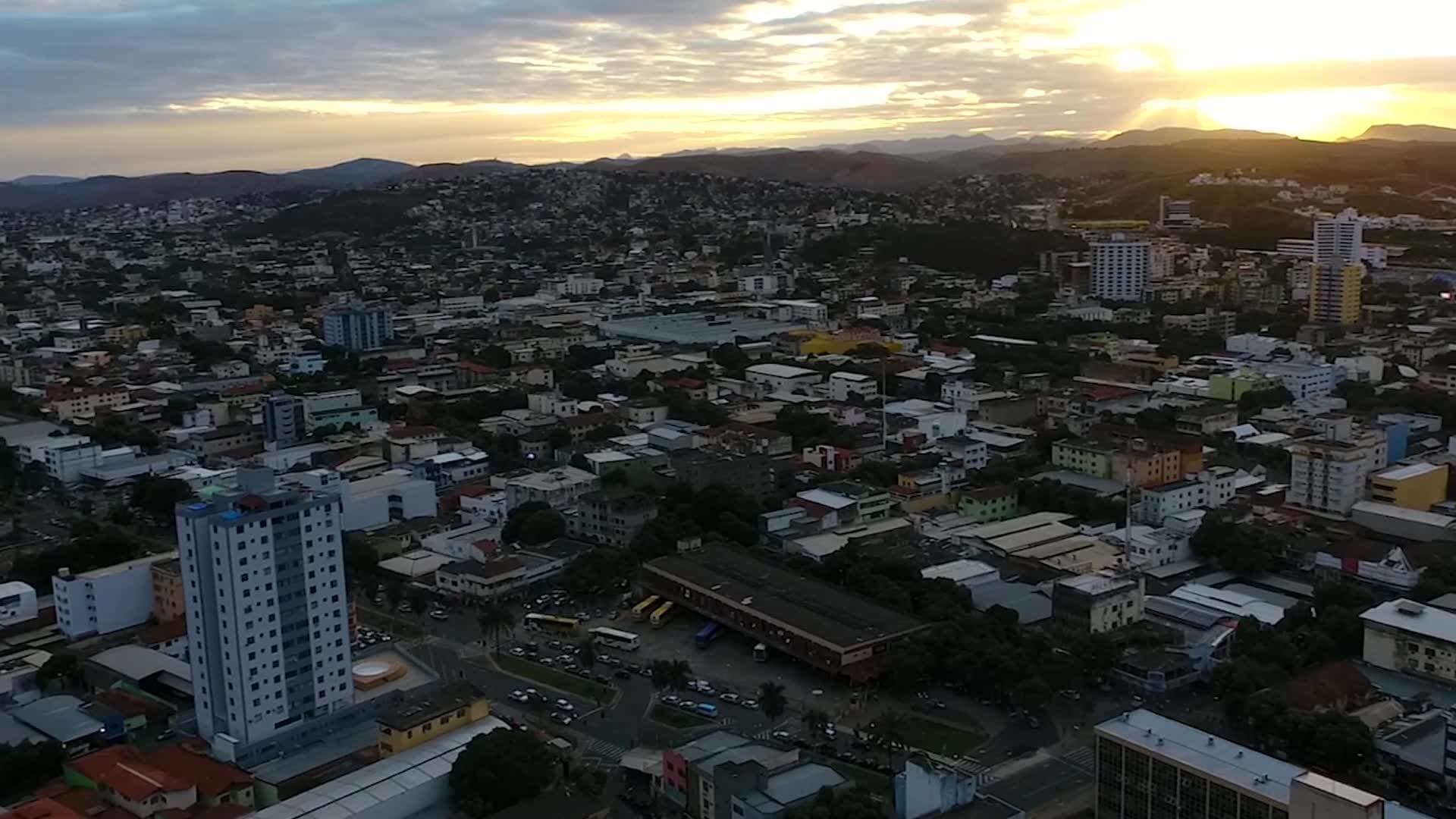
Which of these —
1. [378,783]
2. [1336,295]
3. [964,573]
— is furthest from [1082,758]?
[1336,295]

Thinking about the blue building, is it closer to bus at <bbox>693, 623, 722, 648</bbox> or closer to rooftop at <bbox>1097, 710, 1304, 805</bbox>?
bus at <bbox>693, 623, 722, 648</bbox>

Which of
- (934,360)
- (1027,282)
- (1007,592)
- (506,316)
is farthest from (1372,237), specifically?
(1007,592)

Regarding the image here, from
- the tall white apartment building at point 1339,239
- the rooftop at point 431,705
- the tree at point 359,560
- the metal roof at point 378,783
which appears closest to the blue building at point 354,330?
the tree at point 359,560

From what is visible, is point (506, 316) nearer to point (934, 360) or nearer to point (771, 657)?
point (934, 360)

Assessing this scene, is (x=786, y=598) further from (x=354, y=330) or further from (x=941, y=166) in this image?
(x=941, y=166)

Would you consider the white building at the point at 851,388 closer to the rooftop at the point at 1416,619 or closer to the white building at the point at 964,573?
the white building at the point at 964,573
